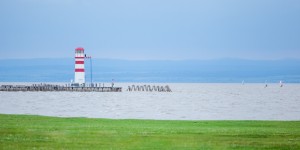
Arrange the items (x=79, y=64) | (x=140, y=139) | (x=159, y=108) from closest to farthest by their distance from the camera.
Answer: (x=140, y=139) < (x=159, y=108) < (x=79, y=64)

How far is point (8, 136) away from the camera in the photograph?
81.9 ft

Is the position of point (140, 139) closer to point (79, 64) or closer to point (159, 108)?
point (159, 108)

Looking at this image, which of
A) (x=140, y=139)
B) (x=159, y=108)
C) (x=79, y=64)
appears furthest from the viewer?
(x=79, y=64)

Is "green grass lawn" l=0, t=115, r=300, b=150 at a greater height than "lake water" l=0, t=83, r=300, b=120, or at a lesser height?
lesser

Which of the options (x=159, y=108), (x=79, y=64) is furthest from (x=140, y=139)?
(x=79, y=64)

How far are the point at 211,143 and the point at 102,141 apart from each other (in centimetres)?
435

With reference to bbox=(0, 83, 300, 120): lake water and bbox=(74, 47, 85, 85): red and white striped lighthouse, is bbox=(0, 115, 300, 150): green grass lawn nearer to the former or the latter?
bbox=(0, 83, 300, 120): lake water

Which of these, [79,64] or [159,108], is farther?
[79,64]

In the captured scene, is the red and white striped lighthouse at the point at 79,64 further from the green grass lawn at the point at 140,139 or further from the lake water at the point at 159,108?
the green grass lawn at the point at 140,139

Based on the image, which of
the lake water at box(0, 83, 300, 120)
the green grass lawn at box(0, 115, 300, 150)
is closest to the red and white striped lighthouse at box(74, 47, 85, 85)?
the lake water at box(0, 83, 300, 120)

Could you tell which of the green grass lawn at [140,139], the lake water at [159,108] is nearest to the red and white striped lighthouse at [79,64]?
the lake water at [159,108]

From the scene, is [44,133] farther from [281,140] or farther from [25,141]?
[281,140]

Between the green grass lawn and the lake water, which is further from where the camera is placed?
the lake water

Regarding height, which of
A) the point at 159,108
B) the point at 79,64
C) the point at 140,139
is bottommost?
the point at 140,139
